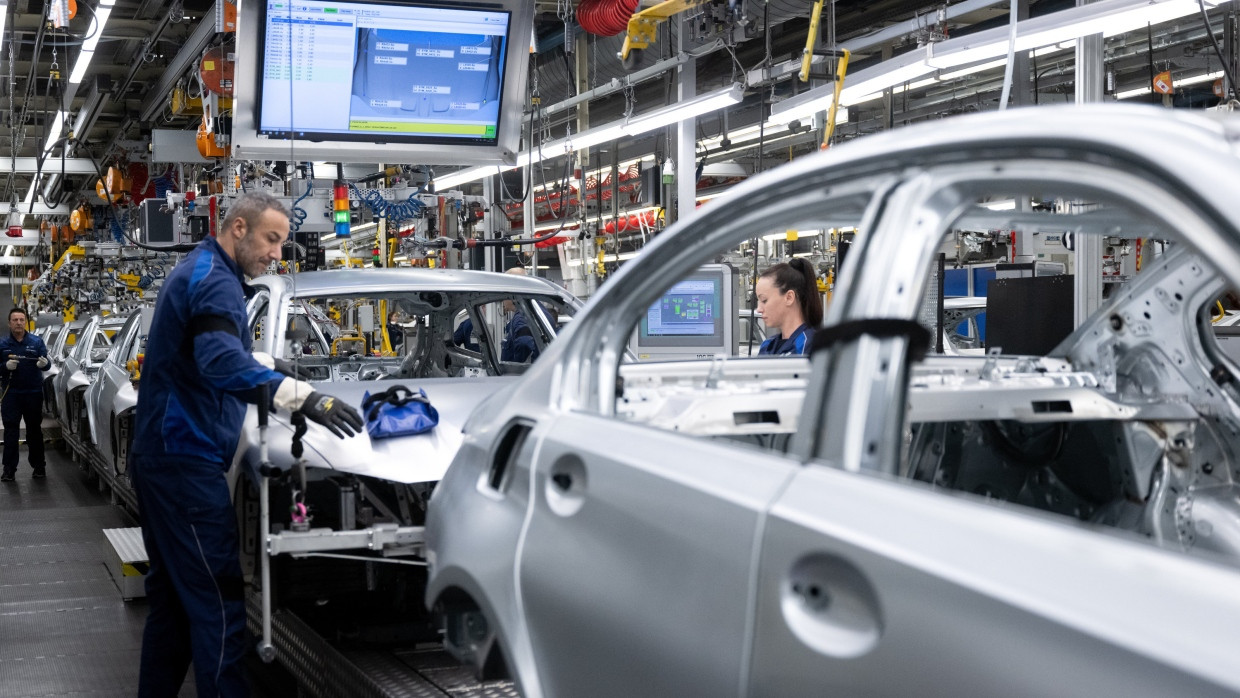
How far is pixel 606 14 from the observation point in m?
7.93

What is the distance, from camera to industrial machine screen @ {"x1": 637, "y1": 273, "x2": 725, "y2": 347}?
8617 millimetres

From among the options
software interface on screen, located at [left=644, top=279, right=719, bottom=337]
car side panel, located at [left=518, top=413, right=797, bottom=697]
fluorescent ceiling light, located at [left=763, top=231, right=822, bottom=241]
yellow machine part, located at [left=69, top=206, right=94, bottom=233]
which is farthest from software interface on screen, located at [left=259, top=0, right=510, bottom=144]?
yellow machine part, located at [left=69, top=206, right=94, bottom=233]

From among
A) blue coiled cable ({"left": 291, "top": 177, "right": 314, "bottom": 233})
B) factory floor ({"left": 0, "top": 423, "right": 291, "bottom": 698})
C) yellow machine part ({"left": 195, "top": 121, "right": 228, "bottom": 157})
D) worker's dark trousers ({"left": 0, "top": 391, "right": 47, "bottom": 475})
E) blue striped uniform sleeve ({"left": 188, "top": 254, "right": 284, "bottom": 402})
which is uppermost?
yellow machine part ({"left": 195, "top": 121, "right": 228, "bottom": 157})

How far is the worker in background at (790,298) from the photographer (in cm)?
463

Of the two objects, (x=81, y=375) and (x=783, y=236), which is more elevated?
(x=783, y=236)

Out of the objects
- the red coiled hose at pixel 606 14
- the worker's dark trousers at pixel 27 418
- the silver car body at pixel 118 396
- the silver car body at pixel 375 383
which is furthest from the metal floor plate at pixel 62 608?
the red coiled hose at pixel 606 14

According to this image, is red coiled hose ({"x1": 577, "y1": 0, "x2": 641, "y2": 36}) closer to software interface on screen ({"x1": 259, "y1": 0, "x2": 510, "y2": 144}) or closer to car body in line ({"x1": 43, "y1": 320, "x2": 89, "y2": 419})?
software interface on screen ({"x1": 259, "y1": 0, "x2": 510, "y2": 144})

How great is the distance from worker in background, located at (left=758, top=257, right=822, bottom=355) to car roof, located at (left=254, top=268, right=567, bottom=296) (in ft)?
3.39

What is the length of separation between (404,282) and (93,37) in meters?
5.75

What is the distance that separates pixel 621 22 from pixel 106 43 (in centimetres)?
920

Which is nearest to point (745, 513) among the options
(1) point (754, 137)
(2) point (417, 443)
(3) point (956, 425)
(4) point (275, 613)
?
(3) point (956, 425)

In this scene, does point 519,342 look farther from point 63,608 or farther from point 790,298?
point 63,608

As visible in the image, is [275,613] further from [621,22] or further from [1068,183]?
[621,22]

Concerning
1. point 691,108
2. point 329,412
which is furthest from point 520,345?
point 329,412
